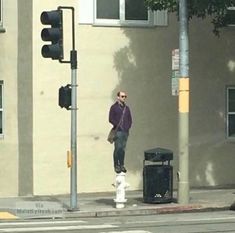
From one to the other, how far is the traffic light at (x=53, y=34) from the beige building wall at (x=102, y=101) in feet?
11.7

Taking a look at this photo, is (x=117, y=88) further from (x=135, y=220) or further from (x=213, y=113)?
(x=135, y=220)

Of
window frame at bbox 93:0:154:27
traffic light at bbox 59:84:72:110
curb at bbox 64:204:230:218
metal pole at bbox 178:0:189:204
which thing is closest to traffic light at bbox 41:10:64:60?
traffic light at bbox 59:84:72:110

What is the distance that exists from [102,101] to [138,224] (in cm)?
621

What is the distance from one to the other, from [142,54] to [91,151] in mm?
2888

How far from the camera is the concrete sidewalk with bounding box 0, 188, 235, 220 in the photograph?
13.9m

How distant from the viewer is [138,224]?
1230 cm

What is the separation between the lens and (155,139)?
1845cm

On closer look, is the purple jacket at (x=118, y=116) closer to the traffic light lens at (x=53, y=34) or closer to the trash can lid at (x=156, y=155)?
the trash can lid at (x=156, y=155)

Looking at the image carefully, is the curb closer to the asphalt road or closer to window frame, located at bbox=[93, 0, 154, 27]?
the asphalt road

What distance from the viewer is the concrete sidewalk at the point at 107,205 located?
13.9 meters

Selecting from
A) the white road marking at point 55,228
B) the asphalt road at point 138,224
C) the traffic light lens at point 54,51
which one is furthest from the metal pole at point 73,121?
the white road marking at point 55,228

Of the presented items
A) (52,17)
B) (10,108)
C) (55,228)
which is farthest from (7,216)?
(10,108)

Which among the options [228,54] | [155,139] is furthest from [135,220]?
[228,54]

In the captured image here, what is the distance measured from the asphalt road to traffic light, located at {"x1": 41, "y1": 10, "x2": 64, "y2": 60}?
10.7 feet
